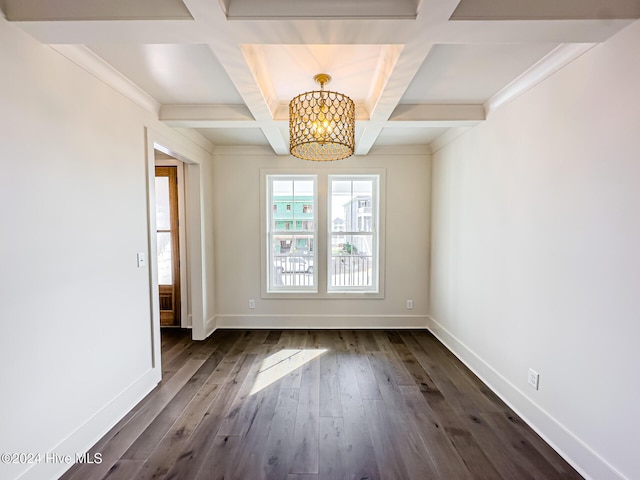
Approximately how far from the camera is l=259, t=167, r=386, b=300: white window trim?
3.75 m

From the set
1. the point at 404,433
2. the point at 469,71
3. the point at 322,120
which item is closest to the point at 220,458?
the point at 404,433

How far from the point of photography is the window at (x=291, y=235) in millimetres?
3873

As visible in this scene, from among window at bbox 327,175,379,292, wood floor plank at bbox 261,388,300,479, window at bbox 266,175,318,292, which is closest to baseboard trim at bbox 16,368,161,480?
wood floor plank at bbox 261,388,300,479

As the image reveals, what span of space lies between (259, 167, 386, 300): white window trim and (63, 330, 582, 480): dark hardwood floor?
908mm

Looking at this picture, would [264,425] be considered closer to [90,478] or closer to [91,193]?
[90,478]

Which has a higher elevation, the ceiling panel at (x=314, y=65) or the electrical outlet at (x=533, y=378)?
the ceiling panel at (x=314, y=65)

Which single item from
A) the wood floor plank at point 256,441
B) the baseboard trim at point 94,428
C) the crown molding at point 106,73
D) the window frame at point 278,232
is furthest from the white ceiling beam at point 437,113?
the baseboard trim at point 94,428

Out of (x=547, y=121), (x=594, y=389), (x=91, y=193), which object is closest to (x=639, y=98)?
(x=547, y=121)

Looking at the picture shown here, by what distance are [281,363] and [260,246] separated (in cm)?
154

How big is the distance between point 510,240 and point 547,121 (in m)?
0.86

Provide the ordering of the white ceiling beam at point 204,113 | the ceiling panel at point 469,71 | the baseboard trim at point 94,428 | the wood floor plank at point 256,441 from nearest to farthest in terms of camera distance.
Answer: the baseboard trim at point 94,428, the wood floor plank at point 256,441, the ceiling panel at point 469,71, the white ceiling beam at point 204,113

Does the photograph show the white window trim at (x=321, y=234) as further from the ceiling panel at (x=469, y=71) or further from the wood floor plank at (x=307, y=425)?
the ceiling panel at (x=469, y=71)

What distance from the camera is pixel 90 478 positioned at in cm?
155

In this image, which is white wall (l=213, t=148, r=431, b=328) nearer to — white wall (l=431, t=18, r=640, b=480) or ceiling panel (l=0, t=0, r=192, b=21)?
white wall (l=431, t=18, r=640, b=480)
